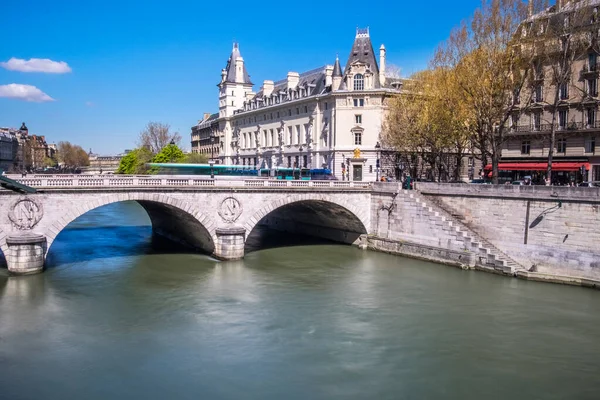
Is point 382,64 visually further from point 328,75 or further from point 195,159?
point 195,159

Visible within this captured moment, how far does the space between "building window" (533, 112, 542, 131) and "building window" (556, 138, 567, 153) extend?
1.95 metres

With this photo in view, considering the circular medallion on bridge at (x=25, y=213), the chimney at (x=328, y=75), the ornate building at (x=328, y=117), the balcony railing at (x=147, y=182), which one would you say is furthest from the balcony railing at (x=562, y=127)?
the circular medallion on bridge at (x=25, y=213)

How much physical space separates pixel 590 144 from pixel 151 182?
107ft

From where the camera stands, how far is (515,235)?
30875mm

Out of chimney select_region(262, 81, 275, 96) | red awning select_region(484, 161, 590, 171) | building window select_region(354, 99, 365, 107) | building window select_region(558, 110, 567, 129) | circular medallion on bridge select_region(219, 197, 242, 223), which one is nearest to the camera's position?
circular medallion on bridge select_region(219, 197, 242, 223)

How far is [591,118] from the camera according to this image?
40.5 m

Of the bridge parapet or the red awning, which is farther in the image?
the red awning

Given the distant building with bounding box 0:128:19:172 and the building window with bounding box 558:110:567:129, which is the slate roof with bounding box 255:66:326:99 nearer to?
the building window with bounding box 558:110:567:129

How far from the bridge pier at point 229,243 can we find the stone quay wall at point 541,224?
14.3 metres

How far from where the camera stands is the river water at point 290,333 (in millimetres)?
16516

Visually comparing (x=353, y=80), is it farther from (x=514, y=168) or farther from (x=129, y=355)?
(x=129, y=355)

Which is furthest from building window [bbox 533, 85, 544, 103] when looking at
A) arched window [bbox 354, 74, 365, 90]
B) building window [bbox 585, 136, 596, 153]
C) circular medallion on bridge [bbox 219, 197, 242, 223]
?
circular medallion on bridge [bbox 219, 197, 242, 223]

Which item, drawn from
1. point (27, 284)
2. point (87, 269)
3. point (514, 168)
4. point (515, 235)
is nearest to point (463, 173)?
point (514, 168)

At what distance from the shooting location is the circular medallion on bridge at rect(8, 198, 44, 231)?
26.9 meters
